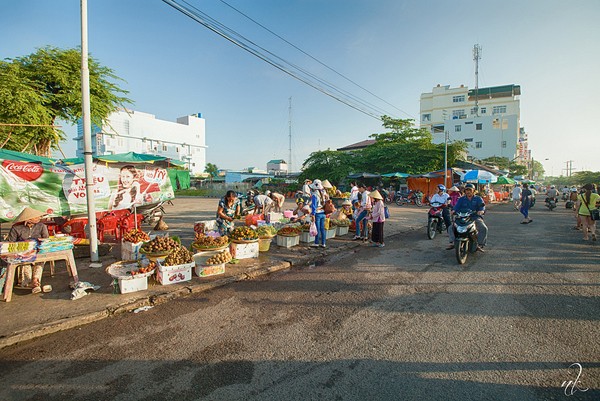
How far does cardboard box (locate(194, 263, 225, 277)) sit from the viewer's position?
594 centimetres

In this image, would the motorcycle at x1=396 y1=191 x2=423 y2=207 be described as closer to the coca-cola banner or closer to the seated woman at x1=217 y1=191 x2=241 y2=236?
the seated woman at x1=217 y1=191 x2=241 y2=236

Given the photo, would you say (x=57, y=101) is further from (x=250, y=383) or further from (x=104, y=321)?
(x=250, y=383)

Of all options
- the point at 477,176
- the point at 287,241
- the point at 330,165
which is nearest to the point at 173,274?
the point at 287,241

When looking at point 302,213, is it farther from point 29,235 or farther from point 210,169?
point 210,169

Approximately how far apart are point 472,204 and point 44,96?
16425 mm

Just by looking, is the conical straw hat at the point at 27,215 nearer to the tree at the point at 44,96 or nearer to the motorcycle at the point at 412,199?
the tree at the point at 44,96

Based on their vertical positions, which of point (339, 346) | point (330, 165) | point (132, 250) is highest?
point (330, 165)

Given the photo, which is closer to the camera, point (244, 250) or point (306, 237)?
point (244, 250)

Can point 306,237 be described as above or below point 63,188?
below

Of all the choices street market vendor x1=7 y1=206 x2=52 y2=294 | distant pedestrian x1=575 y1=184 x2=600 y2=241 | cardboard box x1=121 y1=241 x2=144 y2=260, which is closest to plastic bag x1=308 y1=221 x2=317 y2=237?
cardboard box x1=121 y1=241 x2=144 y2=260

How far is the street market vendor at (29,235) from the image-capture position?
5.13 m

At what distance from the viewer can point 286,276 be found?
252 inches

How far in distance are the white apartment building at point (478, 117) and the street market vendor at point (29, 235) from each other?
195 ft

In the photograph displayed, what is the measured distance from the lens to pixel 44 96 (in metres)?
11.9
